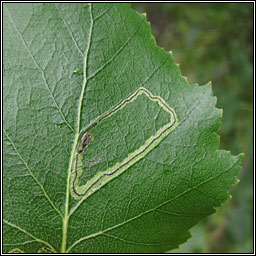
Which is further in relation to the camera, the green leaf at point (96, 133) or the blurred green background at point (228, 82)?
the blurred green background at point (228, 82)

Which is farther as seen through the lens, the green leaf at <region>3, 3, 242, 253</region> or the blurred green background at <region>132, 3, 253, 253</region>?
the blurred green background at <region>132, 3, 253, 253</region>

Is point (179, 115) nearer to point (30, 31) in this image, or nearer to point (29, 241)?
point (30, 31)

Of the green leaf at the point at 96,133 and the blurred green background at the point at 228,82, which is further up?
the blurred green background at the point at 228,82

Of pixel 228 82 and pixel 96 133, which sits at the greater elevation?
pixel 228 82

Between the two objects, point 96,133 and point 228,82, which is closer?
point 96,133
